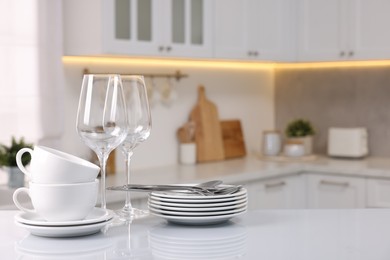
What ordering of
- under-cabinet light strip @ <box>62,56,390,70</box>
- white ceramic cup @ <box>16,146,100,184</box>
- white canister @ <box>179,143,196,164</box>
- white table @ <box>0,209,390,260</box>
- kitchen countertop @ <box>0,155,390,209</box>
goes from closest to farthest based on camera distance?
white table @ <box>0,209,390,260</box> → white ceramic cup @ <box>16,146,100,184</box> → kitchen countertop @ <box>0,155,390,209</box> → under-cabinet light strip @ <box>62,56,390,70</box> → white canister @ <box>179,143,196,164</box>

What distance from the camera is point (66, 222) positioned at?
149cm

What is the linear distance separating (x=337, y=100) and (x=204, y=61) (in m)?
0.96

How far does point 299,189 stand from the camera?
4.14 metres

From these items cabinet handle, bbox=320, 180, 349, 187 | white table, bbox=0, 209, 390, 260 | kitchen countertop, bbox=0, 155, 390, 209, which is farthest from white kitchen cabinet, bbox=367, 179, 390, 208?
white table, bbox=0, 209, 390, 260

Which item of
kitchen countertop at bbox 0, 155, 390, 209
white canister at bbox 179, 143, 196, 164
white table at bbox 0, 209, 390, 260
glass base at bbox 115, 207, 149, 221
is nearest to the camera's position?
white table at bbox 0, 209, 390, 260

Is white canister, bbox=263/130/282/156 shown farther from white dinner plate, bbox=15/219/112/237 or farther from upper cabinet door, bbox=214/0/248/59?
white dinner plate, bbox=15/219/112/237

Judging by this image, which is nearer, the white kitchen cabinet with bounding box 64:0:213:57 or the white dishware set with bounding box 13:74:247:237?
the white dishware set with bounding box 13:74:247:237

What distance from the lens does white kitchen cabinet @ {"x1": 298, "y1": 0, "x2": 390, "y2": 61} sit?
4.09m

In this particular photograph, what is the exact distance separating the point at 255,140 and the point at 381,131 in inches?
34.0

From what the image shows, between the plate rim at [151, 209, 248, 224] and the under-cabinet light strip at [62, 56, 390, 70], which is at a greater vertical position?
the under-cabinet light strip at [62, 56, 390, 70]

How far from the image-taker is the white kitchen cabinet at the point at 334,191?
3.92 meters

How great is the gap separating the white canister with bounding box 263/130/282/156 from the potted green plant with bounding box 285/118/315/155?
0.32ft

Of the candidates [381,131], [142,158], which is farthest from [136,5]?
[381,131]

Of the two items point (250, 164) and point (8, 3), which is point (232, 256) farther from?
point (250, 164)
